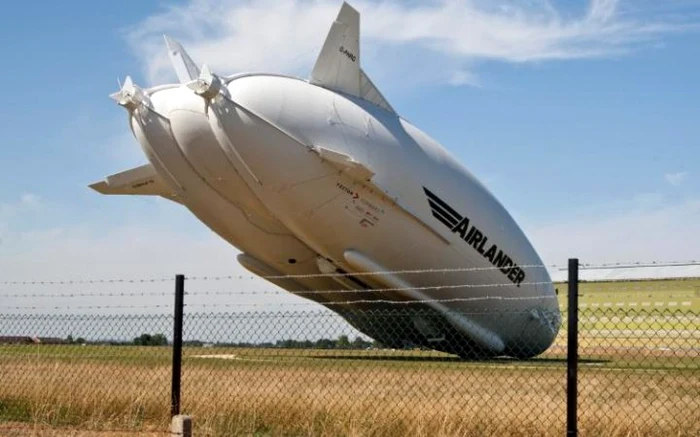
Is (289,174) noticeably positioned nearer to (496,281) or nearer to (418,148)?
(418,148)

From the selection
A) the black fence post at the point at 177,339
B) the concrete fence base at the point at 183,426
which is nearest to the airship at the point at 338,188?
the black fence post at the point at 177,339

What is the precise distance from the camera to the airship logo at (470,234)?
1046 inches

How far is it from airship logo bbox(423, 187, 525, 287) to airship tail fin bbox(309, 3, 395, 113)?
3.47 m

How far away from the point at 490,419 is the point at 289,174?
1494 cm

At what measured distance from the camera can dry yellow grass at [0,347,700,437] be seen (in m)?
9.73

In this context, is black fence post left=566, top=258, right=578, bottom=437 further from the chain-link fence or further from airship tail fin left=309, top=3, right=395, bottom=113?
airship tail fin left=309, top=3, right=395, bottom=113

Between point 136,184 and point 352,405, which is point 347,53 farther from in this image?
point 352,405

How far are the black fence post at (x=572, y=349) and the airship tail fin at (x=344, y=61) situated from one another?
18550 millimetres

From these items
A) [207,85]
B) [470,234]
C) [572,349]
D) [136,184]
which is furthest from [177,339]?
[136,184]

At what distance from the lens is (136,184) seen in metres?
31.5

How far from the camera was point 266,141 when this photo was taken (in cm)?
2367

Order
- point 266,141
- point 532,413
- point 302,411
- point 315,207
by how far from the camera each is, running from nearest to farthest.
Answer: point 302,411, point 532,413, point 266,141, point 315,207

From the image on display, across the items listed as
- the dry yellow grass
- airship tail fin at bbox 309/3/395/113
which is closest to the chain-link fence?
the dry yellow grass

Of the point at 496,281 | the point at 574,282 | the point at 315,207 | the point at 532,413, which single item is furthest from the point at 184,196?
the point at 574,282
